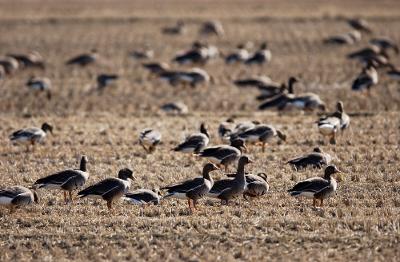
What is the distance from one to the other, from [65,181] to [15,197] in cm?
123

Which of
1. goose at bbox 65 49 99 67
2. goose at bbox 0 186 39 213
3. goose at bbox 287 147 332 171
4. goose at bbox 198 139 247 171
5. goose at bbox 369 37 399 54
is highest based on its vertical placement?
goose at bbox 369 37 399 54

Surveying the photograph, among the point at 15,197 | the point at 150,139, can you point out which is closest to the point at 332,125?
the point at 150,139

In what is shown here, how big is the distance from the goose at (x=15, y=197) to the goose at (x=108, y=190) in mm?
804

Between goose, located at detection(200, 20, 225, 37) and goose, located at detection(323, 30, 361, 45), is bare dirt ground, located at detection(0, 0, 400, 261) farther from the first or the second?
goose, located at detection(200, 20, 225, 37)

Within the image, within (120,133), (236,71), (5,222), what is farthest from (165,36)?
(5,222)

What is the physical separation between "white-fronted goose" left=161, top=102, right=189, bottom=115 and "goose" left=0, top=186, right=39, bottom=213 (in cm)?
1168

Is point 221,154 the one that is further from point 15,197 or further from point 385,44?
point 385,44

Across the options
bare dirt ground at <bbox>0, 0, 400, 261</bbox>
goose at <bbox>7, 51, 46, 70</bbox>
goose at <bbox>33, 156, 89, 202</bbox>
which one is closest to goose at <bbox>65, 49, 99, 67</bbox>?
bare dirt ground at <bbox>0, 0, 400, 261</bbox>

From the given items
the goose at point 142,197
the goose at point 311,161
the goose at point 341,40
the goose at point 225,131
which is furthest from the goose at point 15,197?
the goose at point 341,40

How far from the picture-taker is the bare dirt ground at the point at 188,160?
448 inches

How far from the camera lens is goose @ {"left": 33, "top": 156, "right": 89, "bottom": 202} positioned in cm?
1389

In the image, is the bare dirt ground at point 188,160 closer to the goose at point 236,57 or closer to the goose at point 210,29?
the goose at point 236,57

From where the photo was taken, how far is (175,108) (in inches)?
971

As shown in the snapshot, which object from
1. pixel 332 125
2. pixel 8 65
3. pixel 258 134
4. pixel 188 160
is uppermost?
pixel 8 65
